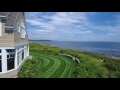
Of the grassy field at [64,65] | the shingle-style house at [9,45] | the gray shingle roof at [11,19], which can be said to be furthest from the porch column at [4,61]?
the gray shingle roof at [11,19]

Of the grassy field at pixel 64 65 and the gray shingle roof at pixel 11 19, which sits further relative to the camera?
the grassy field at pixel 64 65

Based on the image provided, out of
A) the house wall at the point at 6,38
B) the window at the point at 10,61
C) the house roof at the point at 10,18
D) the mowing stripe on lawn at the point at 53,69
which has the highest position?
the house roof at the point at 10,18

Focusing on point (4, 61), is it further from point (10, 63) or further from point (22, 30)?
point (22, 30)

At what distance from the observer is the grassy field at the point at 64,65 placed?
596 centimetres

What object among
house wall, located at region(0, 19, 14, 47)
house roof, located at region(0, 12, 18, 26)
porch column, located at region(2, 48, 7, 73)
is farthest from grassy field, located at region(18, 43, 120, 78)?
house roof, located at region(0, 12, 18, 26)

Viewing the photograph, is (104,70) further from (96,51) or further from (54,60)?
(54,60)

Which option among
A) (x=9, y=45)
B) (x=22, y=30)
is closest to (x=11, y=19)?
(x=9, y=45)

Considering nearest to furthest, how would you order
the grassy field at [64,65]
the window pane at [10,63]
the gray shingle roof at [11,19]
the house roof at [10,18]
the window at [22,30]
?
the house roof at [10,18]
the gray shingle roof at [11,19]
the window pane at [10,63]
the grassy field at [64,65]
the window at [22,30]

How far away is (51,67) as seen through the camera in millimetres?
6422

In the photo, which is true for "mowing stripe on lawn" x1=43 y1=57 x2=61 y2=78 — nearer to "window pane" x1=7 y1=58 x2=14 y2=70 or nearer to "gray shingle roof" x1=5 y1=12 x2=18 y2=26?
"window pane" x1=7 y1=58 x2=14 y2=70

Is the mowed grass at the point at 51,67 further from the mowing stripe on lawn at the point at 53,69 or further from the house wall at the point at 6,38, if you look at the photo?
the house wall at the point at 6,38

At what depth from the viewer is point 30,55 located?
680 centimetres

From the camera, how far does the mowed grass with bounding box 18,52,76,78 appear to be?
19.6ft

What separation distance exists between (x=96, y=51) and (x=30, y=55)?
252cm
